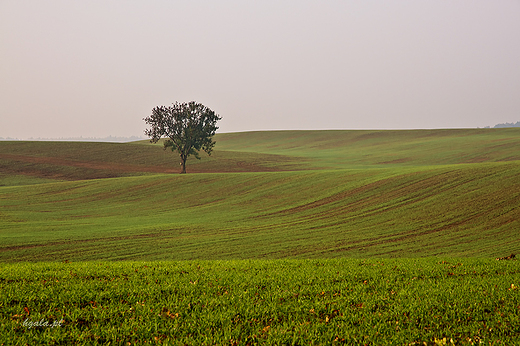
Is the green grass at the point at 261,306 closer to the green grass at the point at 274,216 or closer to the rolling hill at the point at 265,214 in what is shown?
the green grass at the point at 274,216

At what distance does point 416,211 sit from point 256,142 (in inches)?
3885

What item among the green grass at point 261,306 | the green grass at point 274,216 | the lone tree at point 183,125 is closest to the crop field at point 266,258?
the green grass at point 261,306

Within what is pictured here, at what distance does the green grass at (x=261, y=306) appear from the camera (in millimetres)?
5801

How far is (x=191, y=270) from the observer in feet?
32.2

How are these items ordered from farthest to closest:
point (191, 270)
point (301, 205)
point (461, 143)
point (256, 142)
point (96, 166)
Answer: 1. point (256, 142)
2. point (461, 143)
3. point (96, 166)
4. point (301, 205)
5. point (191, 270)

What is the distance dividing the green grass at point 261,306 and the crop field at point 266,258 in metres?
0.03

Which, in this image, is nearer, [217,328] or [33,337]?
[33,337]

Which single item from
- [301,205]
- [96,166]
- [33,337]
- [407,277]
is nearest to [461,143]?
[301,205]

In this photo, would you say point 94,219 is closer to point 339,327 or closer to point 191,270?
point 191,270

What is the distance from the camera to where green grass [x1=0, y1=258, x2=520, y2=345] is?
580 cm

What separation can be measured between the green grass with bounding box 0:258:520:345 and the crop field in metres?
0.03

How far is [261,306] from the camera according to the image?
6.99 metres

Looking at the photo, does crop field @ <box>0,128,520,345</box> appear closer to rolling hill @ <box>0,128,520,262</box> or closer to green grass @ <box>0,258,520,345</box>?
green grass @ <box>0,258,520,345</box>

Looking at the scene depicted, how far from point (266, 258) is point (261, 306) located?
9.83 metres
